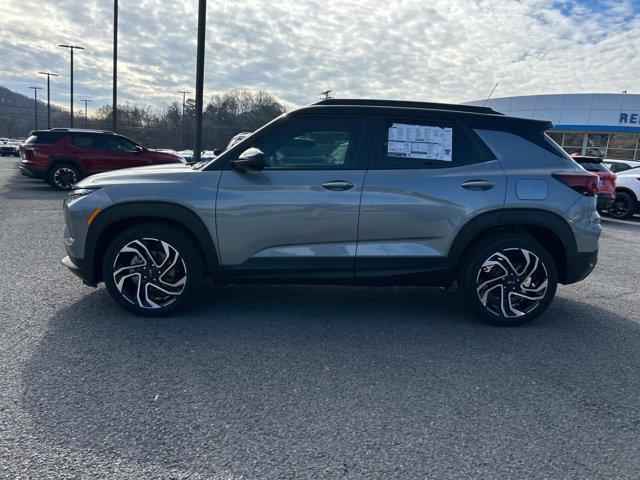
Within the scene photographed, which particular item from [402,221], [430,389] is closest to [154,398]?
[430,389]

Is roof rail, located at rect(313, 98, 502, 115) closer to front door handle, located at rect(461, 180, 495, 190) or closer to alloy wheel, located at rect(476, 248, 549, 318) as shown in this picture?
front door handle, located at rect(461, 180, 495, 190)

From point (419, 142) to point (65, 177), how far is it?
12.5 meters

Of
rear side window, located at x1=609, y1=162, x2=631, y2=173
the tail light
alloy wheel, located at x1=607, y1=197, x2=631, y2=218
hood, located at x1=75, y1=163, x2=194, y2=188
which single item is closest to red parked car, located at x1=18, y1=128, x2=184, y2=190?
hood, located at x1=75, y1=163, x2=194, y2=188

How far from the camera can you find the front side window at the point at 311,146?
379cm

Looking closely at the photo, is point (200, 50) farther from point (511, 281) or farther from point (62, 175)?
point (511, 281)

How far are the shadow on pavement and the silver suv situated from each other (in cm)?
40

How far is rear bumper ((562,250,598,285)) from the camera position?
3.92m

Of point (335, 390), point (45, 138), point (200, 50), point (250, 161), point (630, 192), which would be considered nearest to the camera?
point (335, 390)

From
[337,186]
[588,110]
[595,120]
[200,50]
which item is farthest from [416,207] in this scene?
[588,110]

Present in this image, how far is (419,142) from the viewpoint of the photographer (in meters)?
3.87

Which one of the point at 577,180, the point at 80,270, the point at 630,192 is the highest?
the point at 577,180

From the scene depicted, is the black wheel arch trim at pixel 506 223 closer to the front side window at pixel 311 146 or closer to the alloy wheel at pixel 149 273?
the front side window at pixel 311 146

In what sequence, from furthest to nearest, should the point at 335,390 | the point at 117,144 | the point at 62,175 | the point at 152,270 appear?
the point at 117,144, the point at 62,175, the point at 152,270, the point at 335,390

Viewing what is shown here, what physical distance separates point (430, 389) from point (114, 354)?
2154 mm
